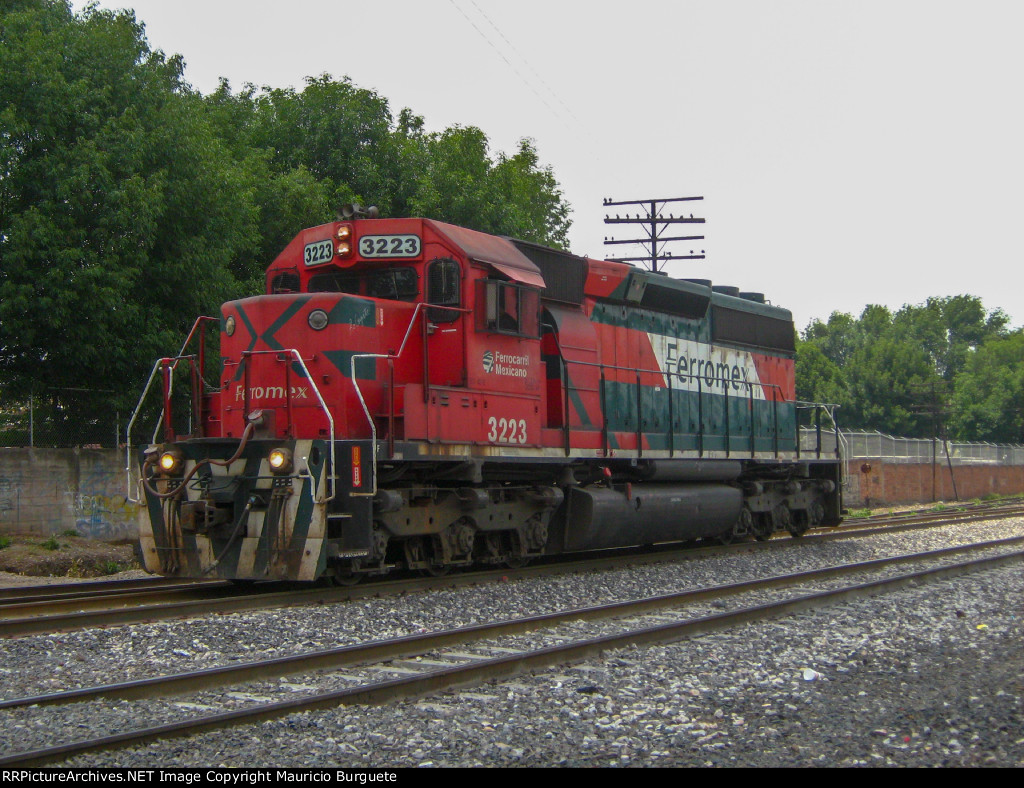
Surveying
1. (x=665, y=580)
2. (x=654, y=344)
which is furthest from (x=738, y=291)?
(x=665, y=580)

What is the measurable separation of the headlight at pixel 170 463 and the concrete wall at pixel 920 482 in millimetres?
25444

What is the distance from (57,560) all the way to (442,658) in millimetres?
9069

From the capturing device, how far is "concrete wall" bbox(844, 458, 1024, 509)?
33.5 metres

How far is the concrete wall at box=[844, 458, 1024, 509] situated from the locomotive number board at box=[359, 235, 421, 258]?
79.1 ft

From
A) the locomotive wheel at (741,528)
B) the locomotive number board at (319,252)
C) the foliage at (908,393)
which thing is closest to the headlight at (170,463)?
the locomotive number board at (319,252)

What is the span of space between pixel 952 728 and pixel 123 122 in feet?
44.9

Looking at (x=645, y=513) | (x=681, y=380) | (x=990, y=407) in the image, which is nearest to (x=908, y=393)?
(x=990, y=407)

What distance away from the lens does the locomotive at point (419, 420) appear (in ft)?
29.2

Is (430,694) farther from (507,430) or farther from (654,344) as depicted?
(654,344)

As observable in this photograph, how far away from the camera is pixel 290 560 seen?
8680 mm

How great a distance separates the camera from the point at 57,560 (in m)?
13.7

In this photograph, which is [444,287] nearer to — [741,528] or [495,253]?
[495,253]

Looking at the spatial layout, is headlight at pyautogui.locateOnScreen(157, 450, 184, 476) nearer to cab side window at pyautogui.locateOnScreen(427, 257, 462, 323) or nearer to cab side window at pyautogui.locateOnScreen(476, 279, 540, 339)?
cab side window at pyautogui.locateOnScreen(427, 257, 462, 323)

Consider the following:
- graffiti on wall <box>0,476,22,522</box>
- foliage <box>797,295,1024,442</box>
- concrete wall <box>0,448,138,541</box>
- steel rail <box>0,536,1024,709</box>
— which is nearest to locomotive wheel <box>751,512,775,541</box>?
steel rail <box>0,536,1024,709</box>
